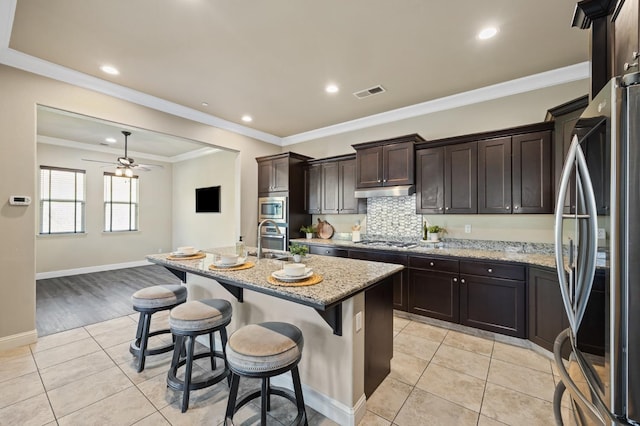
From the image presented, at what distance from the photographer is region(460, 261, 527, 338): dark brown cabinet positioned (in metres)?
2.85

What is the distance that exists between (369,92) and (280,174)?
2166mm

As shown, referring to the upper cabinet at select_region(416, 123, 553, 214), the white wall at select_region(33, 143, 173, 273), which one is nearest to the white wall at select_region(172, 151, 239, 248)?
the white wall at select_region(33, 143, 173, 273)

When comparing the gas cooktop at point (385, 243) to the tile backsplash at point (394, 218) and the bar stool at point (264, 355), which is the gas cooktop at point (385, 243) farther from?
the bar stool at point (264, 355)

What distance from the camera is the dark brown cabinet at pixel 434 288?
3211 millimetres

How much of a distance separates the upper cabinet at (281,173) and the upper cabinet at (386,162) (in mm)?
1277

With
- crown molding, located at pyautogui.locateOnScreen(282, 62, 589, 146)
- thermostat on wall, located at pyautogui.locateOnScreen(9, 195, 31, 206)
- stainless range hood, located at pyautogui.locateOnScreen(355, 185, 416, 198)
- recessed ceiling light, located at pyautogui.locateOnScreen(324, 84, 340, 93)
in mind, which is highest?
recessed ceiling light, located at pyautogui.locateOnScreen(324, 84, 340, 93)

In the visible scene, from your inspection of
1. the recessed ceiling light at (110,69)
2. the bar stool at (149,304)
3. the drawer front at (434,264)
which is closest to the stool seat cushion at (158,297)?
the bar stool at (149,304)

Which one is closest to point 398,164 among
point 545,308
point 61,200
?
point 545,308

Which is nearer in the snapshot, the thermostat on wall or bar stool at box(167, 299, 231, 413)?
bar stool at box(167, 299, 231, 413)

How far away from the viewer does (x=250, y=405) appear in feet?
6.51

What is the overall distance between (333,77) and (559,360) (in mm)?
3217

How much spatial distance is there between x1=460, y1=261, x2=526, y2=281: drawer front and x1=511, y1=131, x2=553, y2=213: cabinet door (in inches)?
27.6

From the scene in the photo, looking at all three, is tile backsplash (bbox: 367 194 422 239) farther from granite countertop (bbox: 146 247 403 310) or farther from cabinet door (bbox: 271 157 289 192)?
granite countertop (bbox: 146 247 403 310)

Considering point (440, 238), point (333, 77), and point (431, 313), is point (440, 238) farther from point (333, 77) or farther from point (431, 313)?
point (333, 77)
